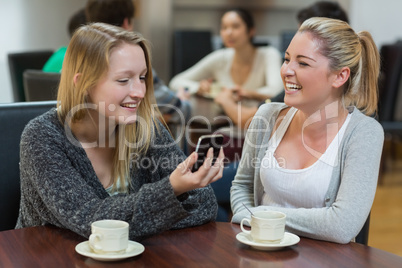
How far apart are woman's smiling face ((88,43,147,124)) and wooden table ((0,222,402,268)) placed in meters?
0.32

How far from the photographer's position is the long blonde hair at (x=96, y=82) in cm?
144

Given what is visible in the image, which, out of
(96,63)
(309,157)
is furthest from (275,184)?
(96,63)

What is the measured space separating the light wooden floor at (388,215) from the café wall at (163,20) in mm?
1546

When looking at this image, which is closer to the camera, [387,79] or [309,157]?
[309,157]

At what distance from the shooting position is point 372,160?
57.9 inches

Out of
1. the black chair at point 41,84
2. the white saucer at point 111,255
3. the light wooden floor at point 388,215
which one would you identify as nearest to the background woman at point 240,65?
the light wooden floor at point 388,215

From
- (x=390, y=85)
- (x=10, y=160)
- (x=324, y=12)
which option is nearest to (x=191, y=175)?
(x=10, y=160)

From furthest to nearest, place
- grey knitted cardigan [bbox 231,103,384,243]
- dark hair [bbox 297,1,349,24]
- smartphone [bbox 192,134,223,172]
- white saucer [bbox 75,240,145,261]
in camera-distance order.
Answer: dark hair [bbox 297,1,349,24], grey knitted cardigan [bbox 231,103,384,243], smartphone [bbox 192,134,223,172], white saucer [bbox 75,240,145,261]

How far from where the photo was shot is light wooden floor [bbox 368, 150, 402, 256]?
3.24 metres

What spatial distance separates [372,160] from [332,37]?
1.14ft

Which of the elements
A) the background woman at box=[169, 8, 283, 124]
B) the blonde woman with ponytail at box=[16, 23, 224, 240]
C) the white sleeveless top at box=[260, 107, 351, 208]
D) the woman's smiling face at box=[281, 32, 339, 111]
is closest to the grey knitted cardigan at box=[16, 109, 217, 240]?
the blonde woman with ponytail at box=[16, 23, 224, 240]

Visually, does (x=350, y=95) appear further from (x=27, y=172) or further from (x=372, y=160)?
(x=27, y=172)

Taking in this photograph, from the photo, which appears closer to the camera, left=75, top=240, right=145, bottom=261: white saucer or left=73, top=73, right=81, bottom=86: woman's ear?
left=75, top=240, right=145, bottom=261: white saucer

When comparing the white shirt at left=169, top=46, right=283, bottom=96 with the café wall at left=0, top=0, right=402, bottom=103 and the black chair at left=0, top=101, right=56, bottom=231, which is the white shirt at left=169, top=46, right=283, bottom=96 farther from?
the black chair at left=0, top=101, right=56, bottom=231
